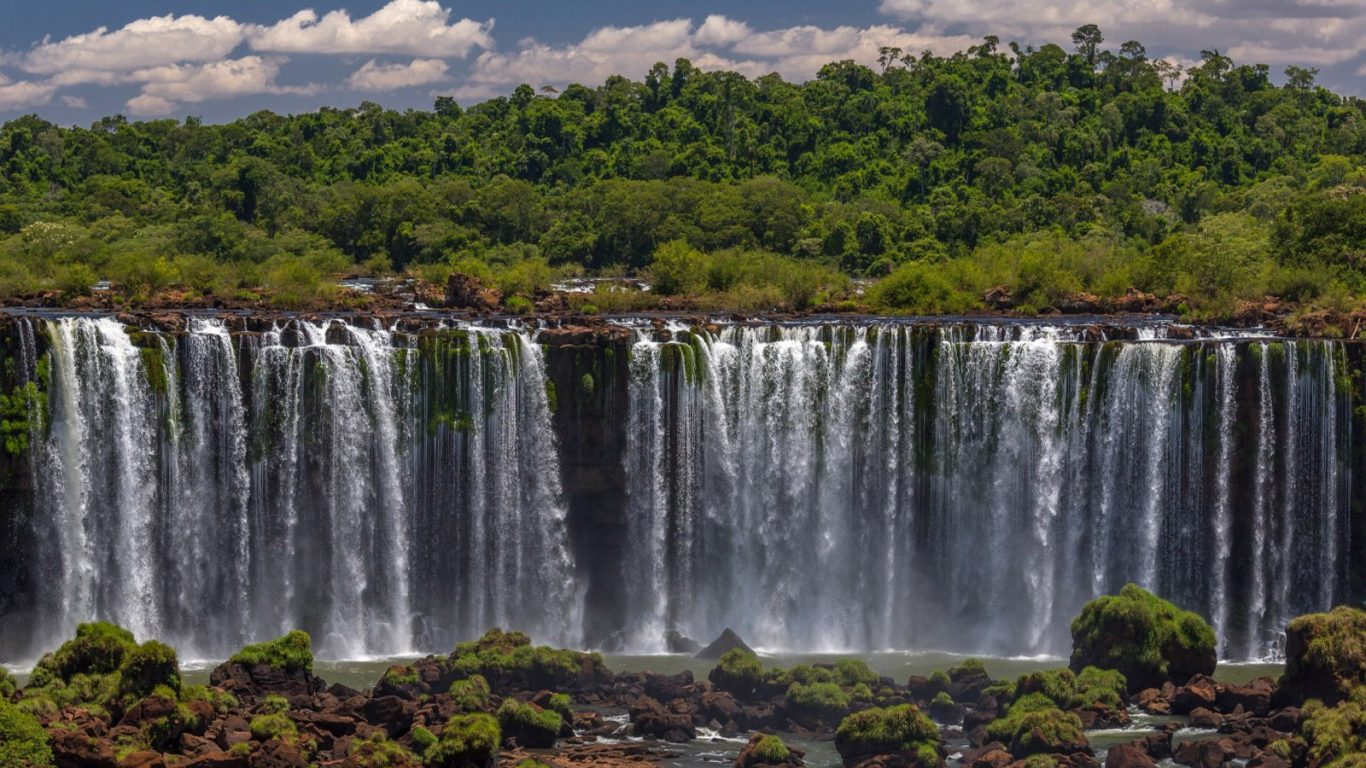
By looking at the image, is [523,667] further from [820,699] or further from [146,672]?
[146,672]

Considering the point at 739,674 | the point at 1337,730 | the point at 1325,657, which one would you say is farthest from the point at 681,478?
the point at 1337,730

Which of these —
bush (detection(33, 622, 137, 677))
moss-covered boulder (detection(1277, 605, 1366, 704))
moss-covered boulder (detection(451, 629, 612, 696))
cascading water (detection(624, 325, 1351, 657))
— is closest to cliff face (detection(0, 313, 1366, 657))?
cascading water (detection(624, 325, 1351, 657))

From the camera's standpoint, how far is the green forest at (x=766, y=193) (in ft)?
201

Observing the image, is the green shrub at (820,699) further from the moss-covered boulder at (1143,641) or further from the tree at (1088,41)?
the tree at (1088,41)

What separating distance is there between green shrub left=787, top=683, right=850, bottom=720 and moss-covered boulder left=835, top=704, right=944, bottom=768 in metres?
2.35

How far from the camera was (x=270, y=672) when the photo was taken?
3797 centimetres

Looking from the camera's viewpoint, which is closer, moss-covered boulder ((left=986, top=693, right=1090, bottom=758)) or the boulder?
moss-covered boulder ((left=986, top=693, right=1090, bottom=758))

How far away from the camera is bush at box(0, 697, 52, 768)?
3045cm

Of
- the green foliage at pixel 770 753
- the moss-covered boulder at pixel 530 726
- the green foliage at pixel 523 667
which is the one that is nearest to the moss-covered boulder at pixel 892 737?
the green foliage at pixel 770 753

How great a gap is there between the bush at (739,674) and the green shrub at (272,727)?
9.57 m

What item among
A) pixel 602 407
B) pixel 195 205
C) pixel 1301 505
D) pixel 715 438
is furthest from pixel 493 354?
pixel 195 205

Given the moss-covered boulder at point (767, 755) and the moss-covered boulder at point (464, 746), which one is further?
the moss-covered boulder at point (767, 755)

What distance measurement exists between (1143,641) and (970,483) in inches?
341

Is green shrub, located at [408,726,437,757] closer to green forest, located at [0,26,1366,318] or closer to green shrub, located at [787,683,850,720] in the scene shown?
green shrub, located at [787,683,850,720]
